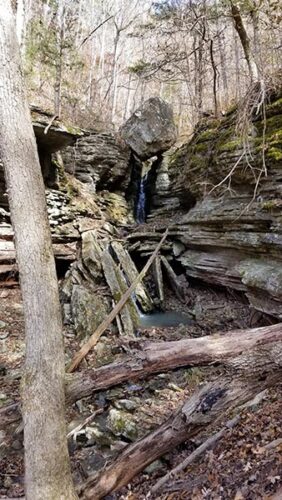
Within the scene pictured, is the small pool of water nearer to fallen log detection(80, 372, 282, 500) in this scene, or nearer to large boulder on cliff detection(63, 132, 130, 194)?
fallen log detection(80, 372, 282, 500)

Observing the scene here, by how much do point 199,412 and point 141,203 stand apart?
1193 centimetres

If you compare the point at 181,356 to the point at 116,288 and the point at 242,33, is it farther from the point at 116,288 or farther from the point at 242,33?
the point at 242,33

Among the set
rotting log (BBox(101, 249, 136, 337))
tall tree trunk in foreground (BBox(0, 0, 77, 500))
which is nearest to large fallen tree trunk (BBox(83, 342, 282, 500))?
tall tree trunk in foreground (BBox(0, 0, 77, 500))

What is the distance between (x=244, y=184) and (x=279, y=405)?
5.04m

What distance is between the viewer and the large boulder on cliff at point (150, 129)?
1323 centimetres

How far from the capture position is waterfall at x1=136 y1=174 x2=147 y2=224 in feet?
46.1

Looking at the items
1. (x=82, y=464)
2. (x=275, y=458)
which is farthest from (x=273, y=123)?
(x=82, y=464)

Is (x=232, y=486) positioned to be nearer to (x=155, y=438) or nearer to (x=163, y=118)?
(x=155, y=438)

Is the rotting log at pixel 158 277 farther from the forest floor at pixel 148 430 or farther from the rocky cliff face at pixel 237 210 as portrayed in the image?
the forest floor at pixel 148 430

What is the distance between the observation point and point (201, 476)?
2.87 metres

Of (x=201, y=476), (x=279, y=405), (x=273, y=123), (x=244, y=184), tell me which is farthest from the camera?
(x=244, y=184)

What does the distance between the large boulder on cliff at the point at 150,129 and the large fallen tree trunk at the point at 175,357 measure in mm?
10912

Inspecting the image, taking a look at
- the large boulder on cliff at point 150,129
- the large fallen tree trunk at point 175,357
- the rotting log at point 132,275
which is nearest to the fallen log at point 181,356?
the large fallen tree trunk at point 175,357

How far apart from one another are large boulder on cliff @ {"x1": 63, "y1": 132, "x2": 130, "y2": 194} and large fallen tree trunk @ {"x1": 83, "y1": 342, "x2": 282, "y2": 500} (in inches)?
403
